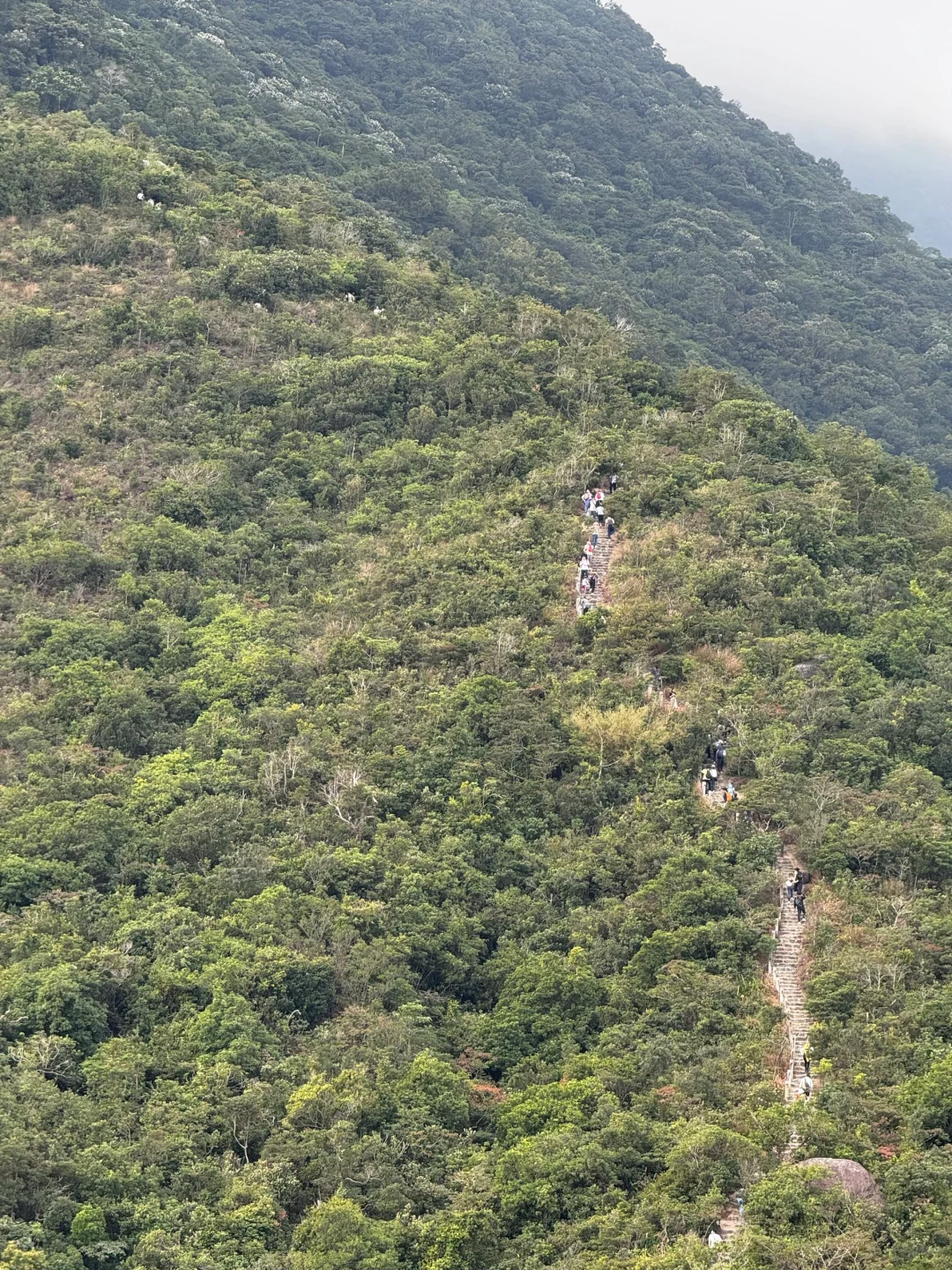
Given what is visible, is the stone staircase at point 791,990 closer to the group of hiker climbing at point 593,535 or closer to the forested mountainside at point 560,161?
the group of hiker climbing at point 593,535

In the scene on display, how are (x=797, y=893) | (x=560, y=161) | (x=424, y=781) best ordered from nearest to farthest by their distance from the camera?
(x=797, y=893)
(x=424, y=781)
(x=560, y=161)

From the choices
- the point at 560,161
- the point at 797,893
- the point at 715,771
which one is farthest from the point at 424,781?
the point at 560,161

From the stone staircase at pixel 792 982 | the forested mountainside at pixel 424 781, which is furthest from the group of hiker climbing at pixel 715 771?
the stone staircase at pixel 792 982

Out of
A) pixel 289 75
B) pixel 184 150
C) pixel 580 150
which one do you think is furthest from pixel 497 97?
pixel 184 150

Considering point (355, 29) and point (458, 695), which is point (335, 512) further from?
point (355, 29)

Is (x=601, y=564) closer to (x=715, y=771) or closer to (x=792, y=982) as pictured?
(x=715, y=771)

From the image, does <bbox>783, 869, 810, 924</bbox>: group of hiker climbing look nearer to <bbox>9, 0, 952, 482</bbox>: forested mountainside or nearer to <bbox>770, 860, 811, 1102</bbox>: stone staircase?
<bbox>770, 860, 811, 1102</bbox>: stone staircase
